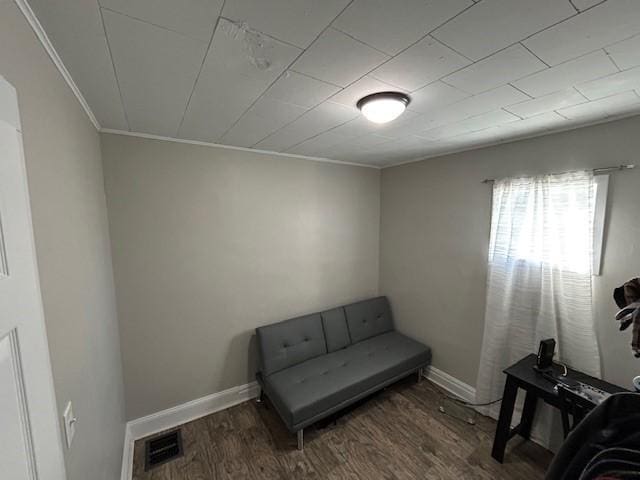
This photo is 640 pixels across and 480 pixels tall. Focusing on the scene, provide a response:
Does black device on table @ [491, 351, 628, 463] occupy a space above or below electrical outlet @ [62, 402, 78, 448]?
below

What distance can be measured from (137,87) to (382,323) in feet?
10.2

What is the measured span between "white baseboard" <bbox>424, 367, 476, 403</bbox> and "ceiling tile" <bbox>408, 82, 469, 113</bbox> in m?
2.60

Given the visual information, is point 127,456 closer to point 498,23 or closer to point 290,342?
point 290,342

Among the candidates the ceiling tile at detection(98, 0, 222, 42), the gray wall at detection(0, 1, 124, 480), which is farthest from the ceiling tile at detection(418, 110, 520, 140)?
the gray wall at detection(0, 1, 124, 480)

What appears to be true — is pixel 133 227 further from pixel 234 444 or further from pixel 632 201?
pixel 632 201

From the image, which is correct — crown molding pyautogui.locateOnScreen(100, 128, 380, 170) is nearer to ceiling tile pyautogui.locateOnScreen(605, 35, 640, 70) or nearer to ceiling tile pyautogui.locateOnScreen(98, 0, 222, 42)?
ceiling tile pyautogui.locateOnScreen(98, 0, 222, 42)

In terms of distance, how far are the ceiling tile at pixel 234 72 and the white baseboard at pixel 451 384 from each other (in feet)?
10.1

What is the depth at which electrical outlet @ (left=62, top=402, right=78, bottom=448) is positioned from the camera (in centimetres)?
84

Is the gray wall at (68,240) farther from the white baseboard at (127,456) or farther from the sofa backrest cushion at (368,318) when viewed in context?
the sofa backrest cushion at (368,318)

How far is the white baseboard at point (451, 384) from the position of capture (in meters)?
2.51

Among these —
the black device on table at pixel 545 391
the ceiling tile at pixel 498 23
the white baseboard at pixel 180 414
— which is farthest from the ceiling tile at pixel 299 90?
the white baseboard at pixel 180 414

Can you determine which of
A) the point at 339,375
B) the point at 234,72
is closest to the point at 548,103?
the point at 234,72

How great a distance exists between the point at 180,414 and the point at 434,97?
3065mm

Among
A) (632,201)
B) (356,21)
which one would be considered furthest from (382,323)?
(356,21)
